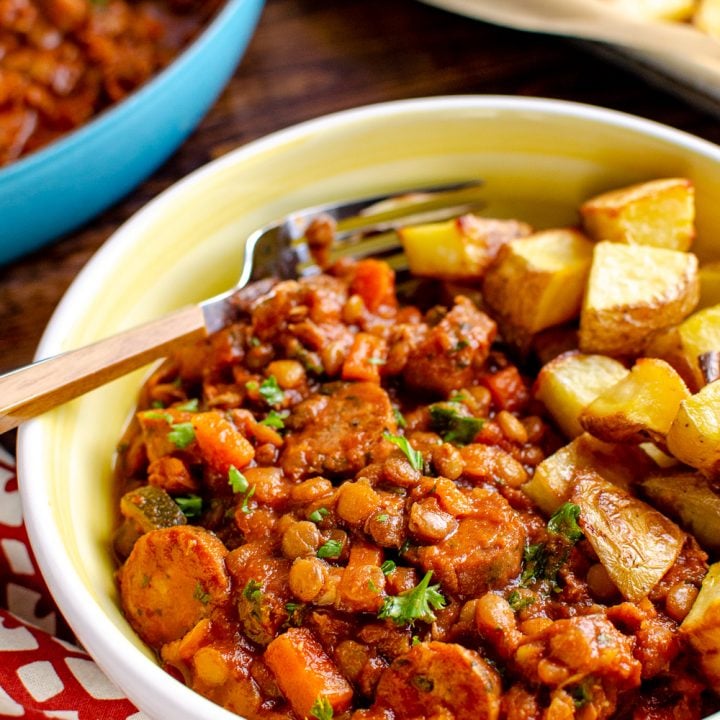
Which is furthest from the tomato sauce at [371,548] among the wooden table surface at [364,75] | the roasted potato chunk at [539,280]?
the wooden table surface at [364,75]

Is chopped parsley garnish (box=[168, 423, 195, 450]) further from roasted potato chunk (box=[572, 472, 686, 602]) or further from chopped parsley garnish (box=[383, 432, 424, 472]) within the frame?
roasted potato chunk (box=[572, 472, 686, 602])

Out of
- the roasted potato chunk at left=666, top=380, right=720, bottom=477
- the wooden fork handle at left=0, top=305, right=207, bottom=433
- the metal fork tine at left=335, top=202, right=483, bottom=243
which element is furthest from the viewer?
the metal fork tine at left=335, top=202, right=483, bottom=243

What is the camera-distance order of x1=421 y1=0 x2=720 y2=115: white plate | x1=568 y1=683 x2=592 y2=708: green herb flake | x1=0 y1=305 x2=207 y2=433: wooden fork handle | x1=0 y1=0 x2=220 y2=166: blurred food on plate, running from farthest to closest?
x1=0 y1=0 x2=220 y2=166: blurred food on plate, x1=421 y1=0 x2=720 y2=115: white plate, x1=0 y1=305 x2=207 y2=433: wooden fork handle, x1=568 y1=683 x2=592 y2=708: green herb flake

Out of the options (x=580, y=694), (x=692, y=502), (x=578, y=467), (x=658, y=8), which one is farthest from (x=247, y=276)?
(x=658, y=8)

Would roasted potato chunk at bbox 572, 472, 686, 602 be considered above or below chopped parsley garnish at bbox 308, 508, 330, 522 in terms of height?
above

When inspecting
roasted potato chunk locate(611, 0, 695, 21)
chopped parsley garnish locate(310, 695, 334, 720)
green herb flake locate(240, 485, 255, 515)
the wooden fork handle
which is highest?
roasted potato chunk locate(611, 0, 695, 21)

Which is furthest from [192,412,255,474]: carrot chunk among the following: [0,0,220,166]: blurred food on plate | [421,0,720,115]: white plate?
[421,0,720,115]: white plate

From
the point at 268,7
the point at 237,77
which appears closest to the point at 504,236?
the point at 237,77
